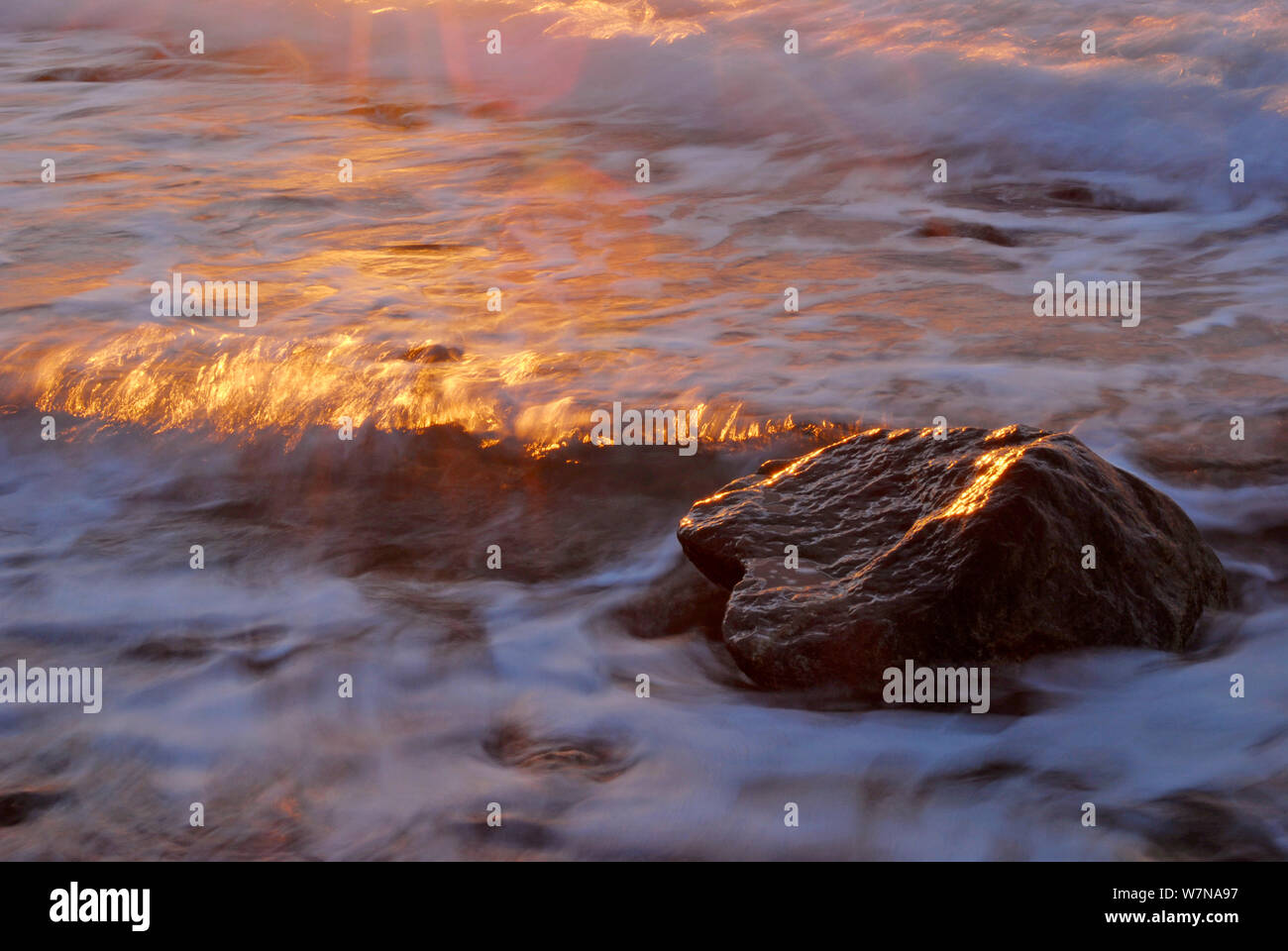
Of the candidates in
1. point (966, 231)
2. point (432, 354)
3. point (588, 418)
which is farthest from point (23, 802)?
point (966, 231)

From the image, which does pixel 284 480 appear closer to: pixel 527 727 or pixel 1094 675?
pixel 527 727

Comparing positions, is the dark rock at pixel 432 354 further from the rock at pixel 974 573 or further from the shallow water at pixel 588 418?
the rock at pixel 974 573

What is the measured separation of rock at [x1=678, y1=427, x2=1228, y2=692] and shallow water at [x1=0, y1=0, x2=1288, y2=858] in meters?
0.10

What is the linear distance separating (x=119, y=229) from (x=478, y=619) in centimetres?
387

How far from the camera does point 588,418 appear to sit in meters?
3.93

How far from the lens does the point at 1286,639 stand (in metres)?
2.83

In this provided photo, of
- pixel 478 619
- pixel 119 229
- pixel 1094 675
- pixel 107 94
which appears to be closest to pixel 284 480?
pixel 478 619

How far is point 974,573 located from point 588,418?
1685 mm

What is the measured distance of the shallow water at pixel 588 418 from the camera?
8.16ft

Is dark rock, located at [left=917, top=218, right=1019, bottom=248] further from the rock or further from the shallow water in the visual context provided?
the rock

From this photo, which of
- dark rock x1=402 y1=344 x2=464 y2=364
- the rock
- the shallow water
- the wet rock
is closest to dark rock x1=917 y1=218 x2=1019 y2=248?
the shallow water

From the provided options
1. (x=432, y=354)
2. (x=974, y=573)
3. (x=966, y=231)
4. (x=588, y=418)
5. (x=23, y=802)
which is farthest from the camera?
(x=966, y=231)

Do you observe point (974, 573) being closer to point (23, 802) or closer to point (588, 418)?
point (588, 418)

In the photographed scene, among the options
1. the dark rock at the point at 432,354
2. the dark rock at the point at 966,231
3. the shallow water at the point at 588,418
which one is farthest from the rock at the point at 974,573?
the dark rock at the point at 966,231
